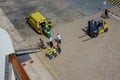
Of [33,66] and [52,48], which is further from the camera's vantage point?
[52,48]

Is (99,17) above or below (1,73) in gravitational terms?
below

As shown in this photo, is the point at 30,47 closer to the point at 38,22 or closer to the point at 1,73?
the point at 38,22

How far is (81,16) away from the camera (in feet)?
117

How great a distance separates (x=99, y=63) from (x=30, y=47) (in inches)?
348

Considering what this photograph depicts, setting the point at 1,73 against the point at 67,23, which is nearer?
the point at 1,73

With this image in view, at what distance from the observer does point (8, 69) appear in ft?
45.6

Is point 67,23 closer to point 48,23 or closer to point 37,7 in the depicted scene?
point 48,23

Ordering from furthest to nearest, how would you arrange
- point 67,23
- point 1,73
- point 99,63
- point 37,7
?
point 37,7
point 67,23
point 99,63
point 1,73

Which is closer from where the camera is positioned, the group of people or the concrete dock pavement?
the concrete dock pavement

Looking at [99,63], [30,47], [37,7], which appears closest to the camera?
[99,63]

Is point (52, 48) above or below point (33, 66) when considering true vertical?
above

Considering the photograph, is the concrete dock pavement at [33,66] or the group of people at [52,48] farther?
the group of people at [52,48]

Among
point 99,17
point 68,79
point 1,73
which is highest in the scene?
point 1,73

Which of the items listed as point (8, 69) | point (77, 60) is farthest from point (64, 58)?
point (8, 69)
